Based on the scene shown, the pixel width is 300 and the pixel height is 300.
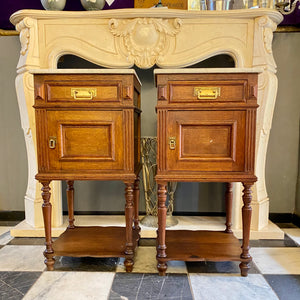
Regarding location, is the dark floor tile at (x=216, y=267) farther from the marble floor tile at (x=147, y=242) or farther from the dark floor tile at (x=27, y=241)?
the dark floor tile at (x=27, y=241)

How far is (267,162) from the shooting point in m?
2.18

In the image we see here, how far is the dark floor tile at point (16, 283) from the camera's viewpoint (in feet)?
3.97

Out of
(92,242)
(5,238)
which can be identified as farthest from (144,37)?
(5,238)

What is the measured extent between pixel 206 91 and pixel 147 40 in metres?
0.80

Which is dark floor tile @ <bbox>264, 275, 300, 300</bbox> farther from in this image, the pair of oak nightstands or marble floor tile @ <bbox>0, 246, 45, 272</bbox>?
marble floor tile @ <bbox>0, 246, 45, 272</bbox>

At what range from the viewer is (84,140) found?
131cm

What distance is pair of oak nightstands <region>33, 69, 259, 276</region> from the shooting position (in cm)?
125

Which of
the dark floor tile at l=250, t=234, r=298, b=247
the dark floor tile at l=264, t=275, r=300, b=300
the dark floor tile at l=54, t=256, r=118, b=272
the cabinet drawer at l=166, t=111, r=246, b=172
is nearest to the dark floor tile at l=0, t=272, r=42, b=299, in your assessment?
the dark floor tile at l=54, t=256, r=118, b=272

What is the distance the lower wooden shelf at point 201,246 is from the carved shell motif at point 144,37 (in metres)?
1.25

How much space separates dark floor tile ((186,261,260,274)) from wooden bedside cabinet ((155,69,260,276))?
386mm

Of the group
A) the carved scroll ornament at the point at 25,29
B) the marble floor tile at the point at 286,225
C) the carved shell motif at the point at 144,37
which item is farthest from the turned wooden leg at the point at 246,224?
the carved scroll ornament at the point at 25,29

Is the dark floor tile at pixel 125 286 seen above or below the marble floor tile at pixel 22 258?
above

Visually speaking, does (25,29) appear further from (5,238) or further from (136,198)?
(5,238)

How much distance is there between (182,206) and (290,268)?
0.98 meters
